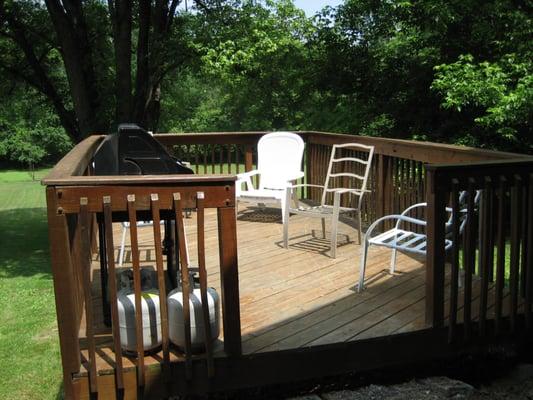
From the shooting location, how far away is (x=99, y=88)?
996 cm

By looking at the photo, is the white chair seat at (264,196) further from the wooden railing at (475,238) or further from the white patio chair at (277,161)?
the wooden railing at (475,238)

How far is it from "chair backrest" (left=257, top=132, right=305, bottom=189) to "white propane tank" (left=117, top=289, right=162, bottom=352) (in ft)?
11.0

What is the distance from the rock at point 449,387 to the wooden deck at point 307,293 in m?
0.33

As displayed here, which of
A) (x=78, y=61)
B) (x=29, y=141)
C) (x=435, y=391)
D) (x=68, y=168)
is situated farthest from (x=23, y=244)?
(x=29, y=141)

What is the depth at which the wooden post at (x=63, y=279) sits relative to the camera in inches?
88.5

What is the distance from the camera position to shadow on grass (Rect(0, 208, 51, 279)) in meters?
7.00

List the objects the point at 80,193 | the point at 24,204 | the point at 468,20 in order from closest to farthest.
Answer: the point at 80,193
the point at 468,20
the point at 24,204

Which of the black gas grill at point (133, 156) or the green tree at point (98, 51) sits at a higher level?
the green tree at point (98, 51)

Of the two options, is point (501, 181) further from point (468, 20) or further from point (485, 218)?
point (468, 20)

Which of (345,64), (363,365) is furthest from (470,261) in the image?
(345,64)

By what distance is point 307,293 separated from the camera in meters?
3.50

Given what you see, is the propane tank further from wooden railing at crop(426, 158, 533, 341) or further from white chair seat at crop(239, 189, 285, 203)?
white chair seat at crop(239, 189, 285, 203)

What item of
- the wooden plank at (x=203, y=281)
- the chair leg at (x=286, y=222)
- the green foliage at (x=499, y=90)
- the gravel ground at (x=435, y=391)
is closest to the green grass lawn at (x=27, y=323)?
the wooden plank at (x=203, y=281)

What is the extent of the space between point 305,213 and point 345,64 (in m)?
6.72
